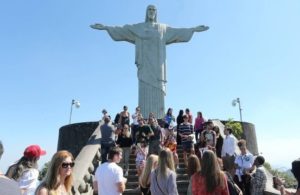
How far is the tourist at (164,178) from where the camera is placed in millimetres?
5520

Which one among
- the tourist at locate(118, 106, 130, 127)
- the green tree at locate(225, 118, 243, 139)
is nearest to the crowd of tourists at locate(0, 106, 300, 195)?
the tourist at locate(118, 106, 130, 127)

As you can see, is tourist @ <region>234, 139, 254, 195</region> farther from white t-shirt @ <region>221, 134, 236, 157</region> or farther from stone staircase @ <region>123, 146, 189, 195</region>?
white t-shirt @ <region>221, 134, 236, 157</region>

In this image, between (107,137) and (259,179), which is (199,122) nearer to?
(107,137)

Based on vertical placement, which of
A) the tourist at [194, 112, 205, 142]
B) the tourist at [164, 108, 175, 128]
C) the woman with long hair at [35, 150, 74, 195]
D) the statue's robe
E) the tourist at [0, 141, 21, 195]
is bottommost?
the tourist at [0, 141, 21, 195]

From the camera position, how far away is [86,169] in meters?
9.24

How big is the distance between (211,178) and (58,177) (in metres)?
1.90

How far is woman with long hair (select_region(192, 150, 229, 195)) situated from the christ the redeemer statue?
49.3ft

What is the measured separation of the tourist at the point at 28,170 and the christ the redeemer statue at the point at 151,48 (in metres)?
15.4

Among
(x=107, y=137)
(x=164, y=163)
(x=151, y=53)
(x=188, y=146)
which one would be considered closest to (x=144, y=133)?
(x=107, y=137)

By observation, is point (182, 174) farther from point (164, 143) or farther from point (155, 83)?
point (155, 83)

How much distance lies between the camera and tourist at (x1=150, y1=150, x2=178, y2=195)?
5.52m

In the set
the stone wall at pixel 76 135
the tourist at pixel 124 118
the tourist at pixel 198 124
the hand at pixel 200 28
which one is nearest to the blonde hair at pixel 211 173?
the tourist at pixel 124 118

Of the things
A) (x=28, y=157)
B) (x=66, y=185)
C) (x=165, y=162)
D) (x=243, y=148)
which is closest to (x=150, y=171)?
(x=165, y=162)

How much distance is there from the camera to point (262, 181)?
7.29 m
